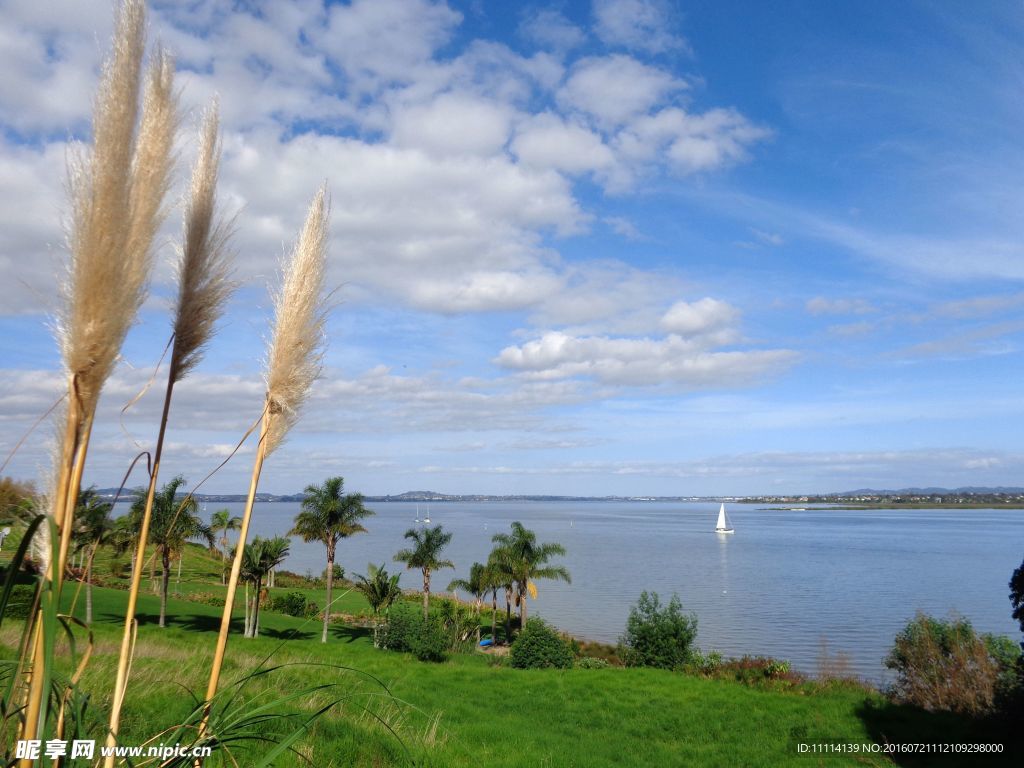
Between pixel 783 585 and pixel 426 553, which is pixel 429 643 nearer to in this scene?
pixel 426 553

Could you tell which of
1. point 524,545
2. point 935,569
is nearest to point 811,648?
point 524,545

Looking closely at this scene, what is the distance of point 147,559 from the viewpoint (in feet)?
6.36

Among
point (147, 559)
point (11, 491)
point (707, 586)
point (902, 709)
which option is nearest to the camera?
point (147, 559)

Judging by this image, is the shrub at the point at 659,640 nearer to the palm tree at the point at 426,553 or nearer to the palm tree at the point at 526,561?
the palm tree at the point at 526,561

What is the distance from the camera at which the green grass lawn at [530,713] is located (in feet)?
17.6

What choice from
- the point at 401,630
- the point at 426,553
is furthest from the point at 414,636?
the point at 426,553

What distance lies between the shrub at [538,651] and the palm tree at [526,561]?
8.04m

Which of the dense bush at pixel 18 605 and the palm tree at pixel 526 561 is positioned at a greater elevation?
the dense bush at pixel 18 605

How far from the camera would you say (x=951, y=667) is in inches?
712

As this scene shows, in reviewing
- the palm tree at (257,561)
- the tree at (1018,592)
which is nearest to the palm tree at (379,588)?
the palm tree at (257,561)

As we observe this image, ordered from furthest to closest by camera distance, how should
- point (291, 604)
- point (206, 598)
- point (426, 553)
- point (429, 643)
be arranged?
1. point (291, 604)
2. point (206, 598)
3. point (426, 553)
4. point (429, 643)

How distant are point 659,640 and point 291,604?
2252 centimetres

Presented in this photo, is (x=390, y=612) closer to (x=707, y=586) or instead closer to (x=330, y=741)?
(x=330, y=741)

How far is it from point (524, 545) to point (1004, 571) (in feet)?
181
